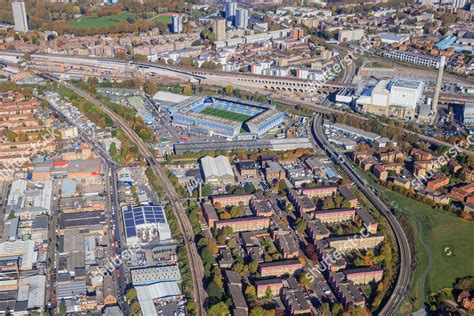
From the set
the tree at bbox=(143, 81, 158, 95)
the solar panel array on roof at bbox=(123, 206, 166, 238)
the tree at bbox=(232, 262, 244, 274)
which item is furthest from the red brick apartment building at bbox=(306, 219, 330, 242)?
the tree at bbox=(143, 81, 158, 95)

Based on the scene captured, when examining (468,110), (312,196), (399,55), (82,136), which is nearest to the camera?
(312,196)

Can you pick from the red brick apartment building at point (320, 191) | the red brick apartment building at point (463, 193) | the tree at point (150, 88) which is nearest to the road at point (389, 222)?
the red brick apartment building at point (320, 191)

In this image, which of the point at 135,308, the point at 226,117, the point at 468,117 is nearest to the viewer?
the point at 135,308

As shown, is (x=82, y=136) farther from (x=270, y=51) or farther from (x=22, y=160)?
(x=270, y=51)

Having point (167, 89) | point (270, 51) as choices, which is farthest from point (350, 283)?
point (270, 51)

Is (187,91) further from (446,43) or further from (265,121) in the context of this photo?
(446,43)

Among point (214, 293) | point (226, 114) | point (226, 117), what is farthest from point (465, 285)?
point (226, 114)

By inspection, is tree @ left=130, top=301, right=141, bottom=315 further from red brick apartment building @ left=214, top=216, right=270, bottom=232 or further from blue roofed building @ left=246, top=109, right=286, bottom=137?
blue roofed building @ left=246, top=109, right=286, bottom=137
